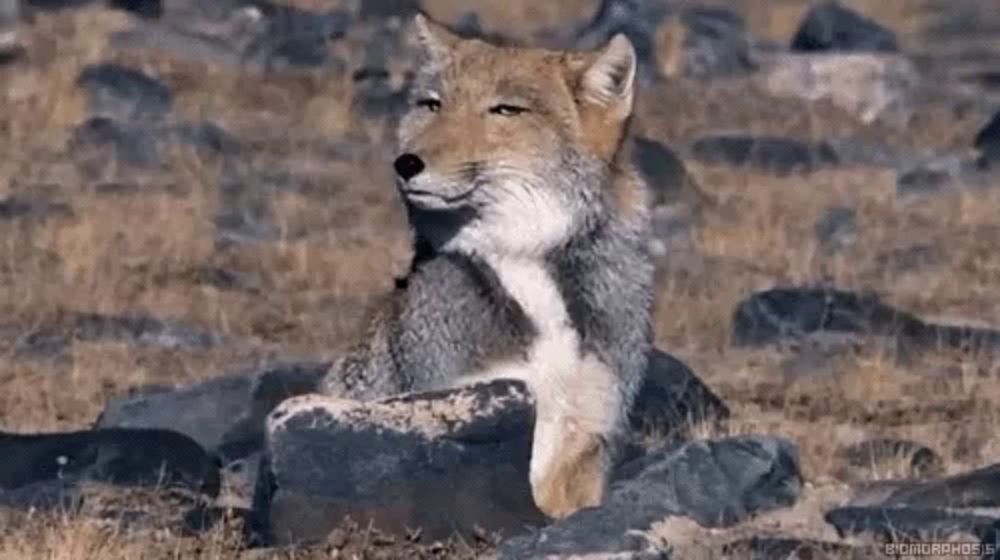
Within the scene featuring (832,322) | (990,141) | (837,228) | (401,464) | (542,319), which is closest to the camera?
(401,464)

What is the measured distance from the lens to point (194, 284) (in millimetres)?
15961

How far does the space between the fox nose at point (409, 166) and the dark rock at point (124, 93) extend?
13.3 metres

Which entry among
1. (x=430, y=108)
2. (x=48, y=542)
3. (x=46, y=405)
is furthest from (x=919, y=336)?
(x=48, y=542)

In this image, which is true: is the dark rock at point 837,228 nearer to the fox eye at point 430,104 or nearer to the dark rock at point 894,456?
the dark rock at point 894,456

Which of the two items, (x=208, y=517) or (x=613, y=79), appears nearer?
(x=613, y=79)

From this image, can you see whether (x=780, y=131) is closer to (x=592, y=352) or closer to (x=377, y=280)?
(x=377, y=280)

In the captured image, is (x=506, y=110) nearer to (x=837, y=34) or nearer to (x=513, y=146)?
(x=513, y=146)

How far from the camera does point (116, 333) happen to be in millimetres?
14453

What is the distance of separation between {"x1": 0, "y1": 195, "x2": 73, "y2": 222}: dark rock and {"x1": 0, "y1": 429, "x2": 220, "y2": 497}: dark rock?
22.5 feet

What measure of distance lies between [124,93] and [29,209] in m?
5.34

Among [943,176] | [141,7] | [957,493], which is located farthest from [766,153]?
[957,493]

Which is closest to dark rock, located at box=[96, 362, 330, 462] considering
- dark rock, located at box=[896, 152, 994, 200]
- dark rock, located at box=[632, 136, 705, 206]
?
dark rock, located at box=[632, 136, 705, 206]

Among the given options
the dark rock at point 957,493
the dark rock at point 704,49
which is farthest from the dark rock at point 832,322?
the dark rock at point 704,49

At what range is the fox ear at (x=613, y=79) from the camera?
9703mm
